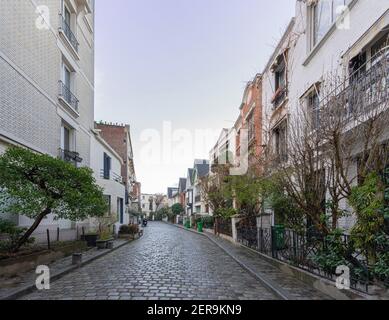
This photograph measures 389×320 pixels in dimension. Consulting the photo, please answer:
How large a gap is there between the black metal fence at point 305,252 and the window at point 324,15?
6760mm

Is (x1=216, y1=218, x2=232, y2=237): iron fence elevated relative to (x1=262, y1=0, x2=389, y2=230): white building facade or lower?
lower

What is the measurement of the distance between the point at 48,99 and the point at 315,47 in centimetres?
996

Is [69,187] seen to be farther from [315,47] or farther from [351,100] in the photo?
[315,47]

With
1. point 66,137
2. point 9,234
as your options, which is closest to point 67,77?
point 66,137

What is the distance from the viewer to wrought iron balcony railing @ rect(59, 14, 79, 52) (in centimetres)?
1452

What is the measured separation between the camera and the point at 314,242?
788cm

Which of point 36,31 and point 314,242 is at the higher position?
point 36,31

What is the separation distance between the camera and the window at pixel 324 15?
10.7 metres

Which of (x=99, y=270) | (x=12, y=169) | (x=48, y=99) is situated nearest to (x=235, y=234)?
(x=99, y=270)

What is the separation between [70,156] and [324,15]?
11.7 metres

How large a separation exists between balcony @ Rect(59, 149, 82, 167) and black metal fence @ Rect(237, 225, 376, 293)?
28.6ft

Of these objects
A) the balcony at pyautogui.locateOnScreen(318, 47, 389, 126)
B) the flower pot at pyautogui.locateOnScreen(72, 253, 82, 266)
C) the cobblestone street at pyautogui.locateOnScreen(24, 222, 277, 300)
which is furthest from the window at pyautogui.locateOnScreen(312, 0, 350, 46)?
the flower pot at pyautogui.locateOnScreen(72, 253, 82, 266)

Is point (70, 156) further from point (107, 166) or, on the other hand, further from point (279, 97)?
point (279, 97)

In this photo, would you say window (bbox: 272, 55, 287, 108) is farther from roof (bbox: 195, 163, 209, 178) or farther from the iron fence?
roof (bbox: 195, 163, 209, 178)
